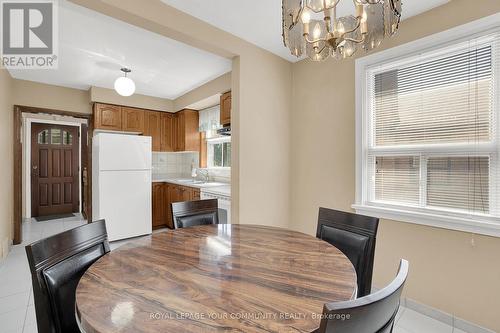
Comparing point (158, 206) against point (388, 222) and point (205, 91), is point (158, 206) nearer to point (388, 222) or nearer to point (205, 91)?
point (205, 91)

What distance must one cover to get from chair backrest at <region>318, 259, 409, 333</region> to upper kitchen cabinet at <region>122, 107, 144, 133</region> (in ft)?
15.0

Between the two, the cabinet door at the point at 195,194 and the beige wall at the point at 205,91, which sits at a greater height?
the beige wall at the point at 205,91

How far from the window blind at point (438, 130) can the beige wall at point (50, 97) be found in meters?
4.45

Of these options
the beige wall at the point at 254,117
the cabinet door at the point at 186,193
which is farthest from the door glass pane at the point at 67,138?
the beige wall at the point at 254,117

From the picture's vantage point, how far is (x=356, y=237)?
1505 millimetres

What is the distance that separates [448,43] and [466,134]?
0.73 m

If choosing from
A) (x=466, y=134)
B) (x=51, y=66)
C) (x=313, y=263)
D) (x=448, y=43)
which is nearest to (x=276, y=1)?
(x=448, y=43)

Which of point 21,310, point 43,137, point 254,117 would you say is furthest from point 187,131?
point 43,137

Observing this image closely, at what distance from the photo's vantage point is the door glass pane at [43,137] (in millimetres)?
5682

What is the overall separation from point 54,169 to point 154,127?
3237 mm

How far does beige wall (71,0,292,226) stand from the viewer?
2.19 meters

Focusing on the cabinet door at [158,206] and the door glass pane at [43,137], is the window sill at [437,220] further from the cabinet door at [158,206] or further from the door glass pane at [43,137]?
the door glass pane at [43,137]

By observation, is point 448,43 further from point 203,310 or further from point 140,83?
point 140,83

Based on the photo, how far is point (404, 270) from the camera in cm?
73
